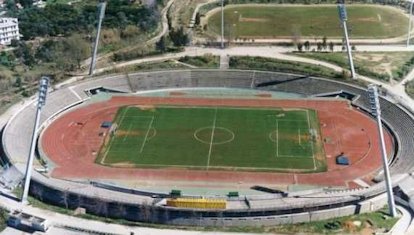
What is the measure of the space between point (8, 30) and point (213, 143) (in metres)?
49.5

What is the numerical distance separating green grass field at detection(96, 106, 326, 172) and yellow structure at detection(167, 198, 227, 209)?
32.2 ft

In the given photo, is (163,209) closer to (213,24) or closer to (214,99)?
(214,99)

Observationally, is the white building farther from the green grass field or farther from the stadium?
the green grass field

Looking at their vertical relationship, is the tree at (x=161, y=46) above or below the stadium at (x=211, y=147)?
above

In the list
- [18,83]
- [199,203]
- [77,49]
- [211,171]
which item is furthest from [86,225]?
[77,49]

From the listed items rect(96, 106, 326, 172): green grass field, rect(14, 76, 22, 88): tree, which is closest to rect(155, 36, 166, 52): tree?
rect(96, 106, 326, 172): green grass field

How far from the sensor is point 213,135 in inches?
2938

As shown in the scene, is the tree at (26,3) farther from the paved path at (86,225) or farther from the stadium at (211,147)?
the paved path at (86,225)

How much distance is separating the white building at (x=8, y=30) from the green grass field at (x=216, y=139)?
34.2 metres

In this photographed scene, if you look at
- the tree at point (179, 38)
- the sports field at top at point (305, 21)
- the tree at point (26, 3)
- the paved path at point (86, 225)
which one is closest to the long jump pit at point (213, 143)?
the paved path at point (86, 225)

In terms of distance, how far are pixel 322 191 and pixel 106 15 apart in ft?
217

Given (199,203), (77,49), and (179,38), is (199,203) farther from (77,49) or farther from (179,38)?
(77,49)

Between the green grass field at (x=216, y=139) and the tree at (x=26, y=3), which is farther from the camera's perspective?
the tree at (x=26, y=3)

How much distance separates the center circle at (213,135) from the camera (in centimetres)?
7338
